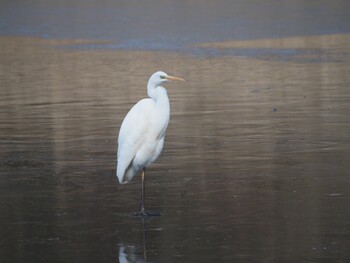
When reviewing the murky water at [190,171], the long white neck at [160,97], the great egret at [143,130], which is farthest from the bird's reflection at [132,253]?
the long white neck at [160,97]

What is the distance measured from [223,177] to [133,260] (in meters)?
3.60

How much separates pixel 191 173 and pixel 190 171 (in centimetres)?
13

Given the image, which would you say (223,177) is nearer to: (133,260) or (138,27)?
(133,260)

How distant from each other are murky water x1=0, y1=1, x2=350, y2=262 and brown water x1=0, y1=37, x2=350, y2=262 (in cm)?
2

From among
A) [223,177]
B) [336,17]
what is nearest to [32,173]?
[223,177]

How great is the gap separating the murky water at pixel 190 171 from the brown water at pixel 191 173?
20 millimetres

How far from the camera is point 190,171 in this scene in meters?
12.3

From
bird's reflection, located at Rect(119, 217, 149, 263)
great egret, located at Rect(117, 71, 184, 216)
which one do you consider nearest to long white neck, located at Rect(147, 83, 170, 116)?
great egret, located at Rect(117, 71, 184, 216)

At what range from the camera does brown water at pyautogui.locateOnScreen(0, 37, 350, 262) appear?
8.93 meters

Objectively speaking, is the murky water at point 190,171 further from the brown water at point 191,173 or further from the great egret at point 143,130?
the great egret at point 143,130

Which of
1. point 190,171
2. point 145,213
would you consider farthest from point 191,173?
point 145,213

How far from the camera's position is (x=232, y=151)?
13.6m

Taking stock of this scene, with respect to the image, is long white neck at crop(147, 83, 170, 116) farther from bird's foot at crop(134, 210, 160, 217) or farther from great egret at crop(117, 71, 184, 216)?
bird's foot at crop(134, 210, 160, 217)

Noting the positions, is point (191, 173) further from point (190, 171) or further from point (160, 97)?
point (160, 97)
